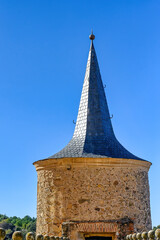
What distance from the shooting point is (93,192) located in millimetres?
9297

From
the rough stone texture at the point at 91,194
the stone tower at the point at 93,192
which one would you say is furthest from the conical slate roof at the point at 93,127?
the rough stone texture at the point at 91,194

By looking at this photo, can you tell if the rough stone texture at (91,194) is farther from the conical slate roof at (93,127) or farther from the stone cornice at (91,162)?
the conical slate roof at (93,127)

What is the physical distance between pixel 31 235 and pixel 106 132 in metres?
5.28

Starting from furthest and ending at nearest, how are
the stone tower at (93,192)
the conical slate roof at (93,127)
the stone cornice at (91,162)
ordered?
1. the conical slate roof at (93,127)
2. the stone cornice at (91,162)
3. the stone tower at (93,192)

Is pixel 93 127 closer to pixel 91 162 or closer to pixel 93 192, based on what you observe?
pixel 91 162

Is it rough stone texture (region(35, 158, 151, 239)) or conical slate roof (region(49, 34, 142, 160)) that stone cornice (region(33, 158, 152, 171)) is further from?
conical slate roof (region(49, 34, 142, 160))

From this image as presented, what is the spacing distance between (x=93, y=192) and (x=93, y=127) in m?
2.11

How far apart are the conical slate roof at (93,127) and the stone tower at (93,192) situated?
→ 0.10ft

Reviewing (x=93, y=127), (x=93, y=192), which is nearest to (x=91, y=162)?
(x=93, y=192)

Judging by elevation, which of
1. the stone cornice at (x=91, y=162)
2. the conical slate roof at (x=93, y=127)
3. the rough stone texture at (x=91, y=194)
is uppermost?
the conical slate roof at (x=93, y=127)

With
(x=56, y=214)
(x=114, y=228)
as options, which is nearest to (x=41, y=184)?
(x=56, y=214)

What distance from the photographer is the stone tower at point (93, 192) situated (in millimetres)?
9180

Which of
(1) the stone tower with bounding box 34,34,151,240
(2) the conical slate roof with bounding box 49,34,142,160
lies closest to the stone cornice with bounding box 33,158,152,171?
(1) the stone tower with bounding box 34,34,151,240

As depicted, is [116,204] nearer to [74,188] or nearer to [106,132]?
[74,188]
